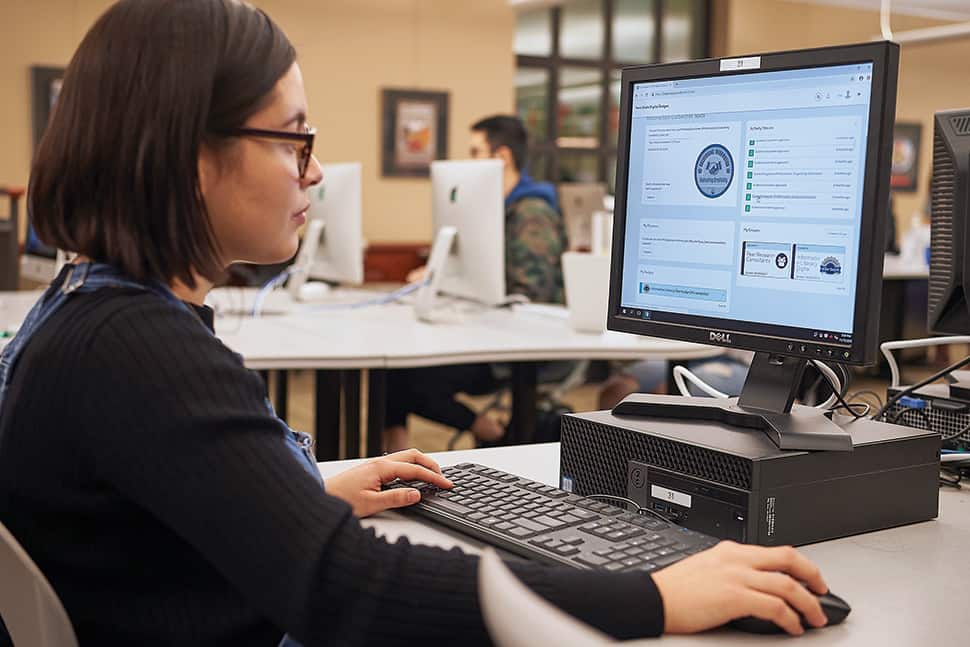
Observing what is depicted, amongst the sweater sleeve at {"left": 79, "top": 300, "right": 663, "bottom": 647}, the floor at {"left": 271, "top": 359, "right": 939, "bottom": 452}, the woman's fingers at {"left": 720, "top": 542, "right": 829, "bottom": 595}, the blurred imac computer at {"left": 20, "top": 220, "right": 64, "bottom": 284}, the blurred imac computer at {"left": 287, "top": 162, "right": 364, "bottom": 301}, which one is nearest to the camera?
the sweater sleeve at {"left": 79, "top": 300, "right": 663, "bottom": 647}

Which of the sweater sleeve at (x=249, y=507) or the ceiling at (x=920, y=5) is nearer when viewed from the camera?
the sweater sleeve at (x=249, y=507)

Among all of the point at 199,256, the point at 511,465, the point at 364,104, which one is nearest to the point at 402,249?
the point at 364,104

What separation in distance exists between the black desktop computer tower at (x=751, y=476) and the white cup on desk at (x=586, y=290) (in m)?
1.67

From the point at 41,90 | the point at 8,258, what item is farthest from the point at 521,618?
the point at 41,90

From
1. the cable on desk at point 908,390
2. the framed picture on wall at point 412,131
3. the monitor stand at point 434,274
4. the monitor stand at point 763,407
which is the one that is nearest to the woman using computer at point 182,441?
the monitor stand at point 763,407

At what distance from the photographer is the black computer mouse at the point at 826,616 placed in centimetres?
82

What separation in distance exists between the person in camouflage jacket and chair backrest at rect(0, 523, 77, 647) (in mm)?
2623

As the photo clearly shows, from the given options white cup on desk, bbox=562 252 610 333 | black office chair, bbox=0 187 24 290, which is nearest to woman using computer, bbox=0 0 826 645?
white cup on desk, bbox=562 252 610 333

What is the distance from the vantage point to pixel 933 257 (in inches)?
56.1

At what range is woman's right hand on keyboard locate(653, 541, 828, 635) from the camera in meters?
0.81

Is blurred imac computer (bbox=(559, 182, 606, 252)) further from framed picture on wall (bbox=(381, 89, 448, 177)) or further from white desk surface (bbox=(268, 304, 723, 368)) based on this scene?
white desk surface (bbox=(268, 304, 723, 368))

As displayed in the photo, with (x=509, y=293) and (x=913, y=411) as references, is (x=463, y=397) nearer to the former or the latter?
(x=509, y=293)

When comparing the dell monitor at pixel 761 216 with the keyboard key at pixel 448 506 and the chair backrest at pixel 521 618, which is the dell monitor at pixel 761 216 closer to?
the keyboard key at pixel 448 506

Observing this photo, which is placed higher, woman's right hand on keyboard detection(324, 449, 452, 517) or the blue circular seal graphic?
the blue circular seal graphic
